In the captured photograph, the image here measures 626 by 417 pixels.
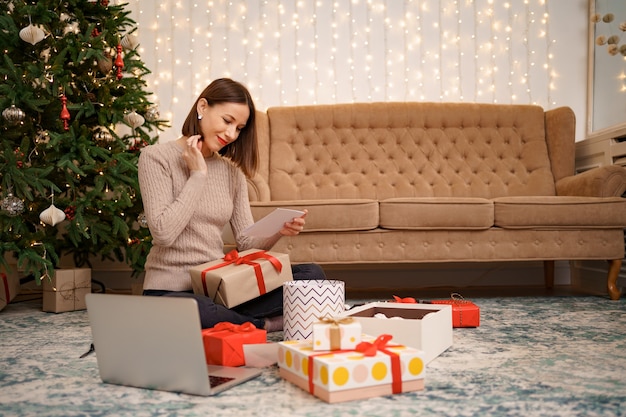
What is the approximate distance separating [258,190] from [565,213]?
5.05ft

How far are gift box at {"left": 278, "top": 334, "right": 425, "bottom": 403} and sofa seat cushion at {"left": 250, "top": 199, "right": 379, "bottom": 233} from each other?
154cm

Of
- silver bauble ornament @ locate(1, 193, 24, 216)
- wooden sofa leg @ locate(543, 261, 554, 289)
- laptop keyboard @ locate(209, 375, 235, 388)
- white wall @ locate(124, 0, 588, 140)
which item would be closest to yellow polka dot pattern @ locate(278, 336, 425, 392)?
laptop keyboard @ locate(209, 375, 235, 388)

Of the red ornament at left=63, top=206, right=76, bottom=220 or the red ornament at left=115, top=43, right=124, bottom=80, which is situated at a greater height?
the red ornament at left=115, top=43, right=124, bottom=80

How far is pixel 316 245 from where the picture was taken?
2.98 meters

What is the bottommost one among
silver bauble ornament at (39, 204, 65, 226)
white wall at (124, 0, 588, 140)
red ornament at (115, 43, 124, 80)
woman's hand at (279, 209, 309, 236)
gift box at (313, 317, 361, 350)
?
Answer: gift box at (313, 317, 361, 350)

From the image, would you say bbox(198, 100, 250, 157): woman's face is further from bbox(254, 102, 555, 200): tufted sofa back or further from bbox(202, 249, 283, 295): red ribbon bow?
bbox(254, 102, 555, 200): tufted sofa back

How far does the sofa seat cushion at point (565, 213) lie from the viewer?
9.78 ft

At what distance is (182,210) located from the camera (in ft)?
6.20

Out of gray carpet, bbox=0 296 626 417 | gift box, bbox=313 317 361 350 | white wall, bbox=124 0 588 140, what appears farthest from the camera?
white wall, bbox=124 0 588 140

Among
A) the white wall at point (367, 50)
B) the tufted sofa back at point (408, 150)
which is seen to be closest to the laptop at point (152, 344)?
the tufted sofa back at point (408, 150)

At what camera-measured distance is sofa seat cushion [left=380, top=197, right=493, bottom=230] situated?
297 cm

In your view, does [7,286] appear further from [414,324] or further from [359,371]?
[359,371]

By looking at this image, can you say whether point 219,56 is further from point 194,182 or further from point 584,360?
point 584,360

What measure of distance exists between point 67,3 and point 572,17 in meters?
3.07
